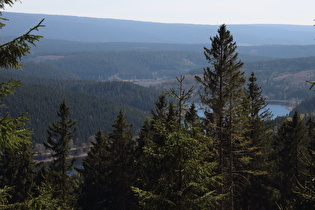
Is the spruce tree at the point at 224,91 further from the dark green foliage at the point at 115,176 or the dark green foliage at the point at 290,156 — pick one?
the dark green foliage at the point at 290,156

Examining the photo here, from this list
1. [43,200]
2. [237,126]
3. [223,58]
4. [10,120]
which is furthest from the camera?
[223,58]

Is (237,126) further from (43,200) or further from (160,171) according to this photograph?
(43,200)

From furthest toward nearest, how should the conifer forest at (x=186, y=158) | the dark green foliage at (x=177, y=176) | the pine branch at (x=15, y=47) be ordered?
the conifer forest at (x=186, y=158)
the dark green foliage at (x=177, y=176)
the pine branch at (x=15, y=47)

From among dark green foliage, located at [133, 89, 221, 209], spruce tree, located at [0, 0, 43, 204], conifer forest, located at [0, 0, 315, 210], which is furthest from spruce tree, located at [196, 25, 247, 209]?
spruce tree, located at [0, 0, 43, 204]

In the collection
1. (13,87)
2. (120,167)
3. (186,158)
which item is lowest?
(120,167)

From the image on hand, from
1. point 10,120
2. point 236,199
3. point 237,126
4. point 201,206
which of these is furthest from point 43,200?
point 236,199

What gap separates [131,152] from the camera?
32.3 meters

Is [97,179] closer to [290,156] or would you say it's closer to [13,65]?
[290,156]

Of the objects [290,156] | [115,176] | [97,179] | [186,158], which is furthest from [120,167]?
[186,158]

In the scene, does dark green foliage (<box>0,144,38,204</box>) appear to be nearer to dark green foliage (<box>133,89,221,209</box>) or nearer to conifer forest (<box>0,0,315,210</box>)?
conifer forest (<box>0,0,315,210</box>)

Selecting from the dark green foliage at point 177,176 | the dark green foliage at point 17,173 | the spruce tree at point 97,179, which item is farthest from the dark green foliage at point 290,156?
the dark green foliage at point 17,173

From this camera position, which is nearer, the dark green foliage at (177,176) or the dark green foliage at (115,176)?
the dark green foliage at (177,176)

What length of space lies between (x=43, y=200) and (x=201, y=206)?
16.8 feet

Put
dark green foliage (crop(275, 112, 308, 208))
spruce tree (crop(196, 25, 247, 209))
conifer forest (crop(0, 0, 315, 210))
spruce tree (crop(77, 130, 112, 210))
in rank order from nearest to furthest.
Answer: conifer forest (crop(0, 0, 315, 210)), spruce tree (crop(196, 25, 247, 209)), dark green foliage (crop(275, 112, 308, 208)), spruce tree (crop(77, 130, 112, 210))
